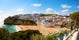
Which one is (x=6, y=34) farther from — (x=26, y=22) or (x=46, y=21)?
(x=46, y=21)

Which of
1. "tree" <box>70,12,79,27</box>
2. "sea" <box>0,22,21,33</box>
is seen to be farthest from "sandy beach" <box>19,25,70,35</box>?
"tree" <box>70,12,79,27</box>

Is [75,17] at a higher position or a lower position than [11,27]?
higher

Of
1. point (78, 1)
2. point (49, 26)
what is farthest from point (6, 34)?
point (78, 1)

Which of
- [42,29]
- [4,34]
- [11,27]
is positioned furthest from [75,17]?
[4,34]

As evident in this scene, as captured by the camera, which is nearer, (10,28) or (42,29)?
(10,28)

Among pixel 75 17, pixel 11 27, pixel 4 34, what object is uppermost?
pixel 75 17

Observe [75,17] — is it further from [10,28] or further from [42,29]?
[10,28]

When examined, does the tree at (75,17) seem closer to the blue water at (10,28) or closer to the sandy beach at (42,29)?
the sandy beach at (42,29)

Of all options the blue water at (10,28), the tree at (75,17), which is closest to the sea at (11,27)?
the blue water at (10,28)

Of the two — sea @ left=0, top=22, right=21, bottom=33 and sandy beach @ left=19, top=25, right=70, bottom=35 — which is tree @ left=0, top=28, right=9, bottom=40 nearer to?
sea @ left=0, top=22, right=21, bottom=33

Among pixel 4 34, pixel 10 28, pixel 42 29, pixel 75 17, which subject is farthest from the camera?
pixel 75 17

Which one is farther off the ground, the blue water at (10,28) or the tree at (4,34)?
the blue water at (10,28)
